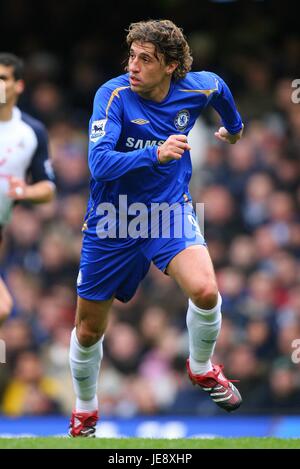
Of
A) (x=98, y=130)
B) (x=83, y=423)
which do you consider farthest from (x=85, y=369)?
(x=98, y=130)

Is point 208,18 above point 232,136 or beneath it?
above

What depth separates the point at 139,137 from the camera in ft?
23.3

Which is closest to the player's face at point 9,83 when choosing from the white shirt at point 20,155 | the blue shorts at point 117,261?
the white shirt at point 20,155

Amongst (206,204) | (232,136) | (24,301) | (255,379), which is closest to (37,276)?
(24,301)

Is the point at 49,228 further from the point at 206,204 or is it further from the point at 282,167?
the point at 282,167

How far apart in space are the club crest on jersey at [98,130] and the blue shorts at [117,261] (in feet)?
2.40

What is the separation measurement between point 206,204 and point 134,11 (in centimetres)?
399

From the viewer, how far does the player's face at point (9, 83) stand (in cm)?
875

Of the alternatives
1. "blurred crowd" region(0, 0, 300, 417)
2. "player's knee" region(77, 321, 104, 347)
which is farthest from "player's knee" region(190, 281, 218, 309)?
"blurred crowd" region(0, 0, 300, 417)

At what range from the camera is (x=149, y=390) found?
1176 centimetres

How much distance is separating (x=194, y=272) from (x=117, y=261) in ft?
1.99

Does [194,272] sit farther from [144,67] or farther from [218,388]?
[144,67]

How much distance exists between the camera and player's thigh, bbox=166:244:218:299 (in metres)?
6.86

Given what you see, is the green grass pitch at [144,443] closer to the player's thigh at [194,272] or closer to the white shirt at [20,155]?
the player's thigh at [194,272]
